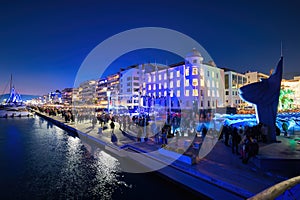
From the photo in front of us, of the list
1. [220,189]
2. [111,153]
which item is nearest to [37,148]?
[111,153]

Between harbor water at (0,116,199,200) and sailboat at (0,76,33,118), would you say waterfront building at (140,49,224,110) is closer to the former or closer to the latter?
harbor water at (0,116,199,200)

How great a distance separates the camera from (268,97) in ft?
40.3

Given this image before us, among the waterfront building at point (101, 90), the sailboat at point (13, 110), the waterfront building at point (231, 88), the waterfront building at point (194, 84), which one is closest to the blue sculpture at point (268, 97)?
the waterfront building at point (194, 84)

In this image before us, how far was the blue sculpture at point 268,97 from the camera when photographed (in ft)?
40.2

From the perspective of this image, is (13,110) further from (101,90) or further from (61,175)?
(61,175)

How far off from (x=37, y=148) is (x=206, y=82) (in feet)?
140

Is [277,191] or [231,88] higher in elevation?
[231,88]

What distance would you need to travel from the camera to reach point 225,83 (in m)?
60.4

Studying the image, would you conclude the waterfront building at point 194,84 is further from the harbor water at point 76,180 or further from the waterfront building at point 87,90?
the waterfront building at point 87,90

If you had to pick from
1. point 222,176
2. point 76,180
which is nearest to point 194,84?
point 76,180

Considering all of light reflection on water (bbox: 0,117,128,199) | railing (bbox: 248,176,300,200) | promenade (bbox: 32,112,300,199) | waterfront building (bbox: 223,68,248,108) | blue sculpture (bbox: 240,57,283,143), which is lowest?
light reflection on water (bbox: 0,117,128,199)

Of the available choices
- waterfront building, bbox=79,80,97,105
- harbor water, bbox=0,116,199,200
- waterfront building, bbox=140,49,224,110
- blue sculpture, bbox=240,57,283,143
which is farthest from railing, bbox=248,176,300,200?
waterfront building, bbox=79,80,97,105

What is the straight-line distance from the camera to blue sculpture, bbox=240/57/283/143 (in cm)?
1226

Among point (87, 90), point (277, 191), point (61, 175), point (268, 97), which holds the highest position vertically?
point (87, 90)
